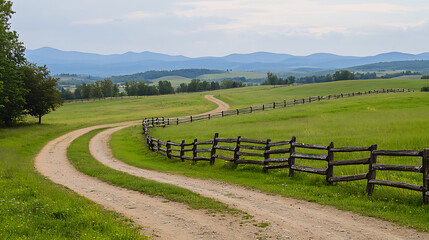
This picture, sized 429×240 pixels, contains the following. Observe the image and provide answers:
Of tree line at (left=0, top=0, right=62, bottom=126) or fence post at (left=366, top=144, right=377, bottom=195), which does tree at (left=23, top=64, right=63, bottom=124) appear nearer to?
tree line at (left=0, top=0, right=62, bottom=126)

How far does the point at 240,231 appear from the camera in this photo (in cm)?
952

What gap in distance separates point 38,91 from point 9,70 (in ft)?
37.6

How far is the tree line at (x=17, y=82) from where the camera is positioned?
126 ft

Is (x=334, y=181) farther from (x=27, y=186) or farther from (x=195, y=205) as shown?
(x=27, y=186)

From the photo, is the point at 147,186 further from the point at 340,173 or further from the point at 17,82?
the point at 17,82

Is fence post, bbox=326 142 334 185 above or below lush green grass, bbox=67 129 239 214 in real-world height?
above

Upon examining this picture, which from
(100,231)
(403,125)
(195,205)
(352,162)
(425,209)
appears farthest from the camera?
(403,125)

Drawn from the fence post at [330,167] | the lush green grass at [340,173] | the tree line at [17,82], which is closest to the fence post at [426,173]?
the lush green grass at [340,173]

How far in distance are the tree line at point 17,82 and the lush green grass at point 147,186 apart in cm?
1574

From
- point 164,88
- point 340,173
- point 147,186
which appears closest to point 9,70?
point 147,186

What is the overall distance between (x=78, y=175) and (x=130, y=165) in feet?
14.0

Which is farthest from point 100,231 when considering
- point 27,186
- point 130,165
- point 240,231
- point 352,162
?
point 130,165

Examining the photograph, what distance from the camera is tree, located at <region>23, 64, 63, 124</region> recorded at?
4962 centimetres

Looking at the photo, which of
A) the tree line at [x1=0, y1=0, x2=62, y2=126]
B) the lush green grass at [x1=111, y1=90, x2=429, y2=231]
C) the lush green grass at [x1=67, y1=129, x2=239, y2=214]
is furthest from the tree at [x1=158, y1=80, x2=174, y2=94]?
the lush green grass at [x1=67, y1=129, x2=239, y2=214]
